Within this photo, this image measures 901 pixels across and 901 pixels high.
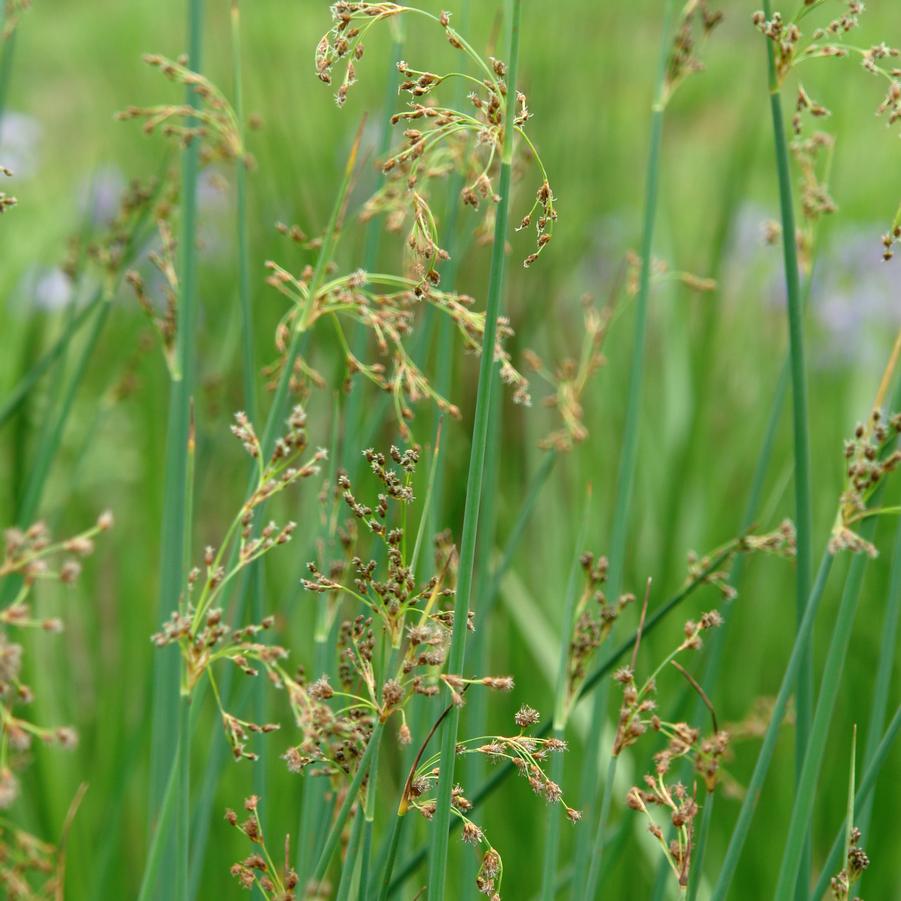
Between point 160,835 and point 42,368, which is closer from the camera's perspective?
point 160,835

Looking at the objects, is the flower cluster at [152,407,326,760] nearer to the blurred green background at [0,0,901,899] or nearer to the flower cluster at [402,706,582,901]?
the flower cluster at [402,706,582,901]

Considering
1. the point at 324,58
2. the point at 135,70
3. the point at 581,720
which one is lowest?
the point at 581,720

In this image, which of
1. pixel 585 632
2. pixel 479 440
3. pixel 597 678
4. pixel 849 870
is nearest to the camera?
pixel 479 440

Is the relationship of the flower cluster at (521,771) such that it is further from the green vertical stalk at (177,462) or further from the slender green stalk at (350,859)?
the green vertical stalk at (177,462)

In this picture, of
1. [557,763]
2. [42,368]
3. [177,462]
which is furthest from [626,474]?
[42,368]

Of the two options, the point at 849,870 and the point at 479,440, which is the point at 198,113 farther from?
the point at 849,870

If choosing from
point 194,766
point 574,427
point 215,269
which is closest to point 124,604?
point 194,766

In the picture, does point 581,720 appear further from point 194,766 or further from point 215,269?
point 215,269
